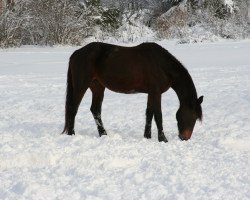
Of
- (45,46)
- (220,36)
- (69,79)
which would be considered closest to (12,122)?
(69,79)

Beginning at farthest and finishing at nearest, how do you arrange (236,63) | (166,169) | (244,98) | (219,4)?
1. (219,4)
2. (236,63)
3. (244,98)
4. (166,169)

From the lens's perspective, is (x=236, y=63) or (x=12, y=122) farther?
(x=236, y=63)

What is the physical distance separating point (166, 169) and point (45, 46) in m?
16.1

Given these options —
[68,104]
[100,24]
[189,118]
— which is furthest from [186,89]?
[100,24]

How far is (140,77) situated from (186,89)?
0.56 meters

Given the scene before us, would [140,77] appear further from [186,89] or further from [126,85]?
[186,89]

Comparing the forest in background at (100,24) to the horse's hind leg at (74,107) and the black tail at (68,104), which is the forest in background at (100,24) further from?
the horse's hind leg at (74,107)

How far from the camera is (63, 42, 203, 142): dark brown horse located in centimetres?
548

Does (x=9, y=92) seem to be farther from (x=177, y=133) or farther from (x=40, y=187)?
(x=40, y=187)

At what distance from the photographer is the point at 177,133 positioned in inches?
235

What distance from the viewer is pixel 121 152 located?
4664 millimetres

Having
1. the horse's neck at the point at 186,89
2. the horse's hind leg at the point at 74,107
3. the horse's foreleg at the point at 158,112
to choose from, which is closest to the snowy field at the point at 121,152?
the horse's foreleg at the point at 158,112

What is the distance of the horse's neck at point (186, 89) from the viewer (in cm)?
550

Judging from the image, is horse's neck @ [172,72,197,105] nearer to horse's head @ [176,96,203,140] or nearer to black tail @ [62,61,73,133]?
horse's head @ [176,96,203,140]
